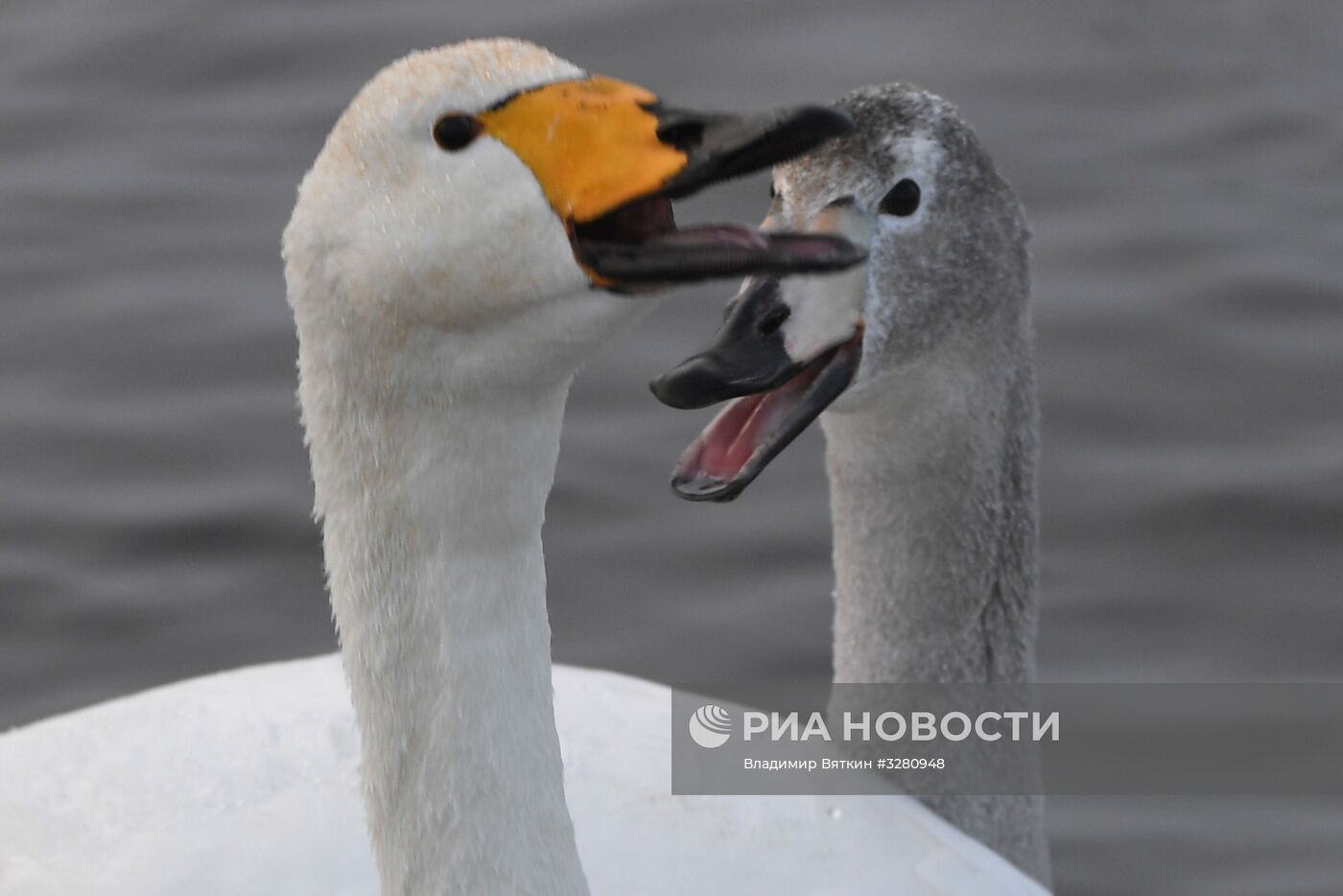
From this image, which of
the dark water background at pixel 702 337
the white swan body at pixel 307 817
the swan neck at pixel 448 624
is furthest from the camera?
the dark water background at pixel 702 337

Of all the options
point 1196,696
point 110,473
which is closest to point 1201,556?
point 1196,696

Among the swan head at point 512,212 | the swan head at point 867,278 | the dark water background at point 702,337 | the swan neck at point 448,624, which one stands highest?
the dark water background at point 702,337

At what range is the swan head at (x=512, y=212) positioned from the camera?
215cm

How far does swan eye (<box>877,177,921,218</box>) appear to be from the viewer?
362cm

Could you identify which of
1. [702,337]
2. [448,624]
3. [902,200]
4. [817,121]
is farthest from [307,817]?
[702,337]

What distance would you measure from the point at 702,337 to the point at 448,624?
3.56 m

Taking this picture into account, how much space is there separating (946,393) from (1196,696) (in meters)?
1.75

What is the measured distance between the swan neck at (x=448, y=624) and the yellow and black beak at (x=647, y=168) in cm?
19

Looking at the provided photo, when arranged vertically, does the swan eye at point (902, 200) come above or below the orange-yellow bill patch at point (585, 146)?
above

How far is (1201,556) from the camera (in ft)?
18.2

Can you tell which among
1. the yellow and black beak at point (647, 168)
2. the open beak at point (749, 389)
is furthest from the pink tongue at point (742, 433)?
the yellow and black beak at point (647, 168)

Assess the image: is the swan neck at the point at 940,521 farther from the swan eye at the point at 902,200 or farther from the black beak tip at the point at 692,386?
the black beak tip at the point at 692,386

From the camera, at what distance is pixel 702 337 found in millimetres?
5918

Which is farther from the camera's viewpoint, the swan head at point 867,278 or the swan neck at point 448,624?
the swan head at point 867,278
